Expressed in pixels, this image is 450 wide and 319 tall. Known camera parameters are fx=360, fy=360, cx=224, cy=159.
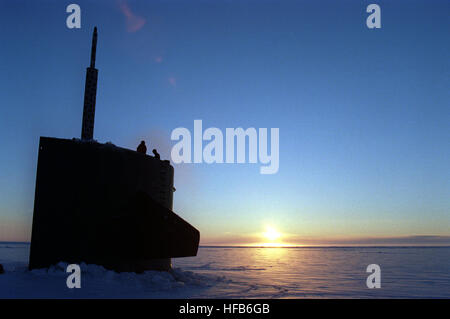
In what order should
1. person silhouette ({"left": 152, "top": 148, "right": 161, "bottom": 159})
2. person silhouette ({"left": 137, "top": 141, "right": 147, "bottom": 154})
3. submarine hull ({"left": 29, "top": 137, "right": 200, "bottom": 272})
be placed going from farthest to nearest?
1. person silhouette ({"left": 152, "top": 148, "right": 161, "bottom": 159})
2. person silhouette ({"left": 137, "top": 141, "right": 147, "bottom": 154})
3. submarine hull ({"left": 29, "top": 137, "right": 200, "bottom": 272})

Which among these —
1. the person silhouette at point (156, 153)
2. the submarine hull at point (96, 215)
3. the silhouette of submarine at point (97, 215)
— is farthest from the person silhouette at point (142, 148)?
the submarine hull at point (96, 215)

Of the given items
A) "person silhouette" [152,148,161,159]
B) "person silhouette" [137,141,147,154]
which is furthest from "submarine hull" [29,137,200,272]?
"person silhouette" [152,148,161,159]

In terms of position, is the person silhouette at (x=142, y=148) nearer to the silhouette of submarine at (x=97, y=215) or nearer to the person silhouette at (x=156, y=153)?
the person silhouette at (x=156, y=153)

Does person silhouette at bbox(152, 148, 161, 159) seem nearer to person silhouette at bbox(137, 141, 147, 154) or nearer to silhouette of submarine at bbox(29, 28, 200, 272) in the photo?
person silhouette at bbox(137, 141, 147, 154)

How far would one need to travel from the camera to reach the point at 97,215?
867 cm

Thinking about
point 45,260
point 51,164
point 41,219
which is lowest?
point 45,260

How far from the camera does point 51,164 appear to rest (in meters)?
8.41

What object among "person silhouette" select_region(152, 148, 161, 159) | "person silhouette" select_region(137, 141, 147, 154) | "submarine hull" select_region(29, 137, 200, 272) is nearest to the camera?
"submarine hull" select_region(29, 137, 200, 272)

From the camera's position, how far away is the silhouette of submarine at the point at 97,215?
8.28 m

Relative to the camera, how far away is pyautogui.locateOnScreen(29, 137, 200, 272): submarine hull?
827cm

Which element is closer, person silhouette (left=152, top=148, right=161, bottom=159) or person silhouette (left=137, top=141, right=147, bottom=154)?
person silhouette (left=137, top=141, right=147, bottom=154)
